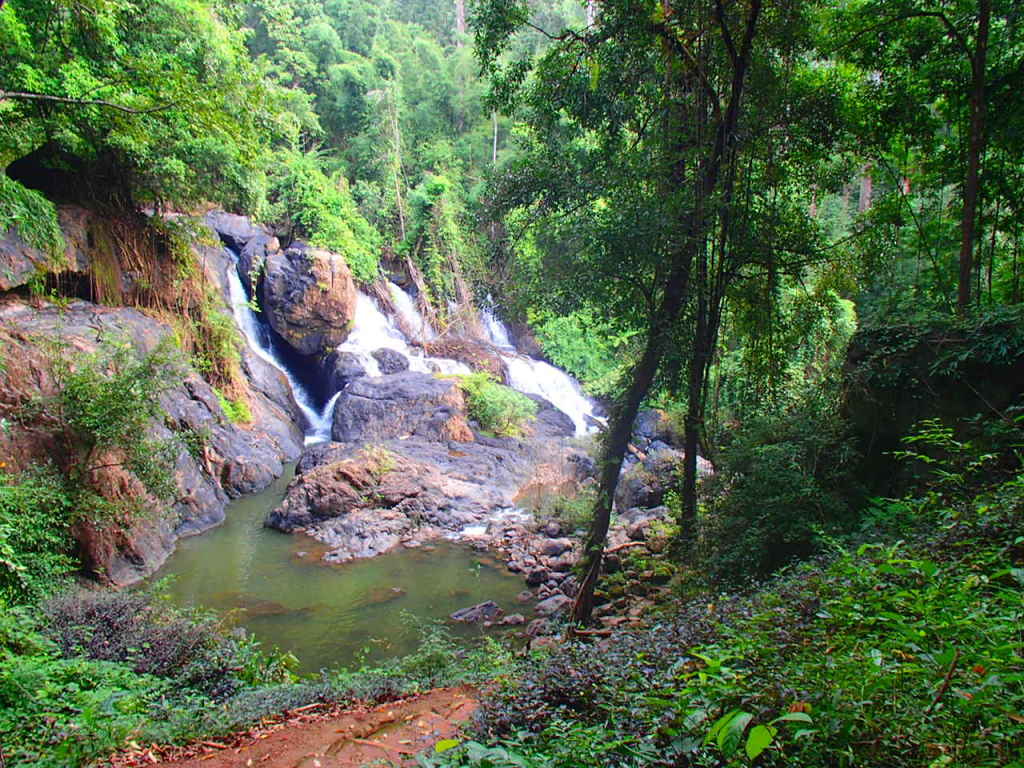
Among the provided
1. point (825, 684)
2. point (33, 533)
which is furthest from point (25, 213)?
point (825, 684)

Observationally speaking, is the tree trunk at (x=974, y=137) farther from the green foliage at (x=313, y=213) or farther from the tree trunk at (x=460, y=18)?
the tree trunk at (x=460, y=18)

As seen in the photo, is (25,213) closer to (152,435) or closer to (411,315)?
(152,435)

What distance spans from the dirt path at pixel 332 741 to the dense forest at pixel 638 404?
0.57 feet

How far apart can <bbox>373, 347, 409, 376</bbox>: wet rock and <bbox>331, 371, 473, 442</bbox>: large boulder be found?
6.33ft

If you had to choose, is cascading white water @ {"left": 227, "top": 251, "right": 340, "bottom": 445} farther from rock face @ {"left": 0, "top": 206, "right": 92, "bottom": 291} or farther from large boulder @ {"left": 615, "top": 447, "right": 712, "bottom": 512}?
large boulder @ {"left": 615, "top": 447, "right": 712, "bottom": 512}

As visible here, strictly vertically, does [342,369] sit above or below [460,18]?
below

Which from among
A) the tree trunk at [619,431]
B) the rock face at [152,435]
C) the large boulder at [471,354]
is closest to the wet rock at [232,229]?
the rock face at [152,435]

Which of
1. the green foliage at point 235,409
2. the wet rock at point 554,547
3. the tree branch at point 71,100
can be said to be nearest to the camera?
the tree branch at point 71,100

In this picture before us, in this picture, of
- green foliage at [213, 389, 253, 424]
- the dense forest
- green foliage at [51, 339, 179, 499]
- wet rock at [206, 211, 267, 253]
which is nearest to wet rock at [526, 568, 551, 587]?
the dense forest

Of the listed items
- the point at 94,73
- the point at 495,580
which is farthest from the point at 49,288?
the point at 495,580

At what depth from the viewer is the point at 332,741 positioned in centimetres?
386

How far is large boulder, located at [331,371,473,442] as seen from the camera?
15219mm

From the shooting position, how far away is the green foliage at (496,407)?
54.2ft

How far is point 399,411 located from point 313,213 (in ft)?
31.3
